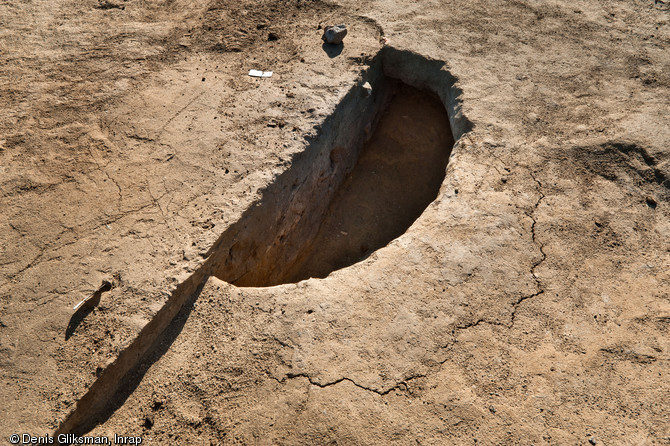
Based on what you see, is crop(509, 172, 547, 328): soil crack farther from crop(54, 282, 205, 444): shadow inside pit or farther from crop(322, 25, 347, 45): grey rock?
crop(322, 25, 347, 45): grey rock

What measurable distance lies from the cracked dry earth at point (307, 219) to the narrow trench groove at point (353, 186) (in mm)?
41

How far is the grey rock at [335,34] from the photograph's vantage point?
13.4 ft

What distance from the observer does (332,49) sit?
4.14 meters

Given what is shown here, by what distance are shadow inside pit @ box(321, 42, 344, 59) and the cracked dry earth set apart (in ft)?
0.14

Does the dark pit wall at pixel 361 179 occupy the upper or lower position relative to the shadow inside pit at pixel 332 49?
lower

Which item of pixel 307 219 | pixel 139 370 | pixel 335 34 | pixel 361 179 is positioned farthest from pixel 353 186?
pixel 139 370

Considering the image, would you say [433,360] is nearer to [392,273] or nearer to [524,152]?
[392,273]

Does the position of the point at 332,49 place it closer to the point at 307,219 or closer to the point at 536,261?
the point at 307,219

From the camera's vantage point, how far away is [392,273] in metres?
2.86

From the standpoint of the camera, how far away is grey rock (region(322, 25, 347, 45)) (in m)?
4.09

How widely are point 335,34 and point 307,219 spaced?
1.51m

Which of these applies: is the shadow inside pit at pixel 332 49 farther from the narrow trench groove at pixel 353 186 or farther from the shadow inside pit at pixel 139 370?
the shadow inside pit at pixel 139 370

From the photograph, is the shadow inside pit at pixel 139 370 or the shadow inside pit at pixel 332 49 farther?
the shadow inside pit at pixel 332 49

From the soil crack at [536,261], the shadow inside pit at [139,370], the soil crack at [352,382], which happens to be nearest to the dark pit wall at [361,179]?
the shadow inside pit at [139,370]
